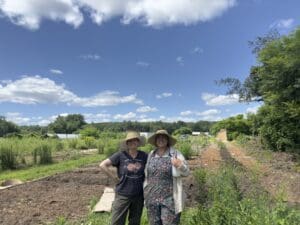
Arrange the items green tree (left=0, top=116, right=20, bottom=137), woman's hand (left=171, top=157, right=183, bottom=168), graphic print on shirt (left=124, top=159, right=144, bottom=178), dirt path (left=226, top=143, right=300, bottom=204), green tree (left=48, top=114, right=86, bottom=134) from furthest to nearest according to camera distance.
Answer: green tree (left=48, top=114, right=86, bottom=134)
green tree (left=0, top=116, right=20, bottom=137)
dirt path (left=226, top=143, right=300, bottom=204)
graphic print on shirt (left=124, top=159, right=144, bottom=178)
woman's hand (left=171, top=157, right=183, bottom=168)

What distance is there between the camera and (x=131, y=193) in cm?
448

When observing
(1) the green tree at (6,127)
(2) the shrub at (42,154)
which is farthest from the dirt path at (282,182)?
(1) the green tree at (6,127)

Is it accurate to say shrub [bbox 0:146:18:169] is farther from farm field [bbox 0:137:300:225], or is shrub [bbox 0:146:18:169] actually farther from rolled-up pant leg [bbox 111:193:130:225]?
rolled-up pant leg [bbox 111:193:130:225]

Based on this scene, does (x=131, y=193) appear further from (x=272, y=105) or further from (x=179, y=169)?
(x=272, y=105)

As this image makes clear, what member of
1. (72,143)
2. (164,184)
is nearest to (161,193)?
(164,184)

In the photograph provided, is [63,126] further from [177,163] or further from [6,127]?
[177,163]

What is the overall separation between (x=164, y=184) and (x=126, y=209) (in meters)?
0.70

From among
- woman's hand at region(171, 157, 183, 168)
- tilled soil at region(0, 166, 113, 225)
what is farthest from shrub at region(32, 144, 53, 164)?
woman's hand at region(171, 157, 183, 168)

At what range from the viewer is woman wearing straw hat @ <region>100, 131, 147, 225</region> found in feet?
14.7

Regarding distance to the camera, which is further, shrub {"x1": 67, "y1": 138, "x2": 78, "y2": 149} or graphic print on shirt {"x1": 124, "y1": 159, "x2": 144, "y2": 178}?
shrub {"x1": 67, "y1": 138, "x2": 78, "y2": 149}

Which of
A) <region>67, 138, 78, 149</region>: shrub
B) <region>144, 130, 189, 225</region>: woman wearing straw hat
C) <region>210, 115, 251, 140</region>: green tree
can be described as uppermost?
<region>210, 115, 251, 140</region>: green tree

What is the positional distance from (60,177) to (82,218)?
478 centimetres

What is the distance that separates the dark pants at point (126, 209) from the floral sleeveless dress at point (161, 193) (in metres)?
0.31

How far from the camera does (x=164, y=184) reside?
13.8ft
